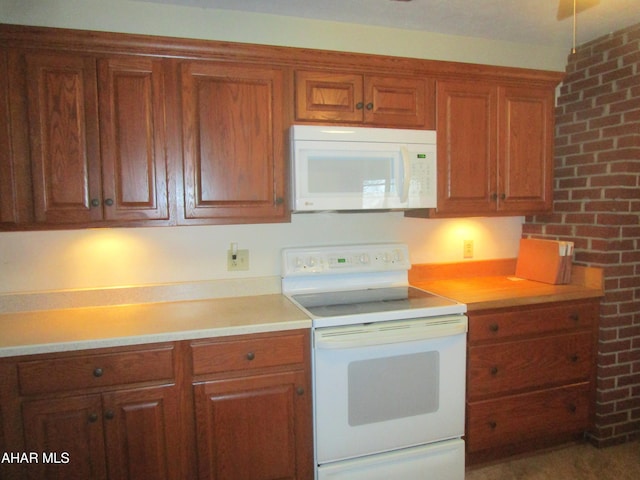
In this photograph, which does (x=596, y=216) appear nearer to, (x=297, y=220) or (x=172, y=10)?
Answer: (x=297, y=220)

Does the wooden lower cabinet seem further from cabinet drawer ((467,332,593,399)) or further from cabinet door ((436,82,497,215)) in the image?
cabinet door ((436,82,497,215))

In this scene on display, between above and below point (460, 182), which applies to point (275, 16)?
above

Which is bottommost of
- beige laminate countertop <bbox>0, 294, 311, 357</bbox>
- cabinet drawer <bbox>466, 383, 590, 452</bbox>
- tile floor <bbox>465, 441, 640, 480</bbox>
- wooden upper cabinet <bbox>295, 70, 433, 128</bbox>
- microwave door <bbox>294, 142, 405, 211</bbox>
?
tile floor <bbox>465, 441, 640, 480</bbox>

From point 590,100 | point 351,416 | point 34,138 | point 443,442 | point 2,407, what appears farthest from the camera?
point 590,100

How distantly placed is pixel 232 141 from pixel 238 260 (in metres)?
0.65

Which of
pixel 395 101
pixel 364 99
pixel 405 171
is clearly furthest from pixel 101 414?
pixel 395 101

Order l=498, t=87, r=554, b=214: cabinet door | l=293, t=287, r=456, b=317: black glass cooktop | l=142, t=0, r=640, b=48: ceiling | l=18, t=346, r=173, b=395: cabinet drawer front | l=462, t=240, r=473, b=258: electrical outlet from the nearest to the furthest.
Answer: l=18, t=346, r=173, b=395: cabinet drawer front
l=293, t=287, r=456, b=317: black glass cooktop
l=142, t=0, r=640, b=48: ceiling
l=498, t=87, r=554, b=214: cabinet door
l=462, t=240, r=473, b=258: electrical outlet

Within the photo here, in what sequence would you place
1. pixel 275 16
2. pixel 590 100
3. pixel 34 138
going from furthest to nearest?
1. pixel 590 100
2. pixel 275 16
3. pixel 34 138

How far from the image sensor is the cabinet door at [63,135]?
1.73 m

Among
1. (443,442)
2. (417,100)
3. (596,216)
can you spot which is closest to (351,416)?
(443,442)

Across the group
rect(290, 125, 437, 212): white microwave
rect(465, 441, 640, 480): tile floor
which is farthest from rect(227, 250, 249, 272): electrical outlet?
→ rect(465, 441, 640, 480): tile floor

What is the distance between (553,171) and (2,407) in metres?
2.90

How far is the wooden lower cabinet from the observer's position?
2100 millimetres

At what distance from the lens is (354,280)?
2326 millimetres
